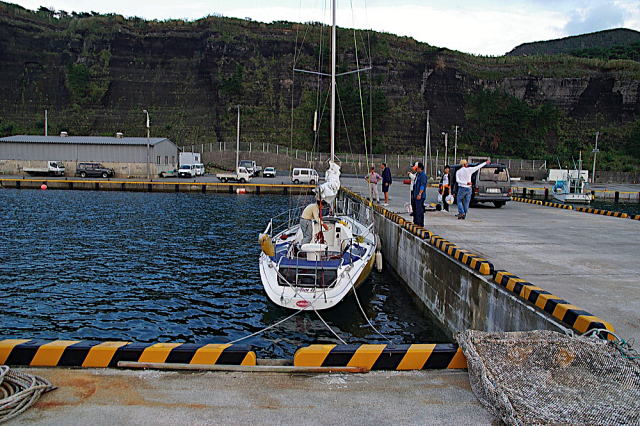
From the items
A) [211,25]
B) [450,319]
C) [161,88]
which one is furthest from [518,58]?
[450,319]

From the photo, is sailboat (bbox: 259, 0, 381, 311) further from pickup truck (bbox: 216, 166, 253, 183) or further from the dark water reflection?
pickup truck (bbox: 216, 166, 253, 183)

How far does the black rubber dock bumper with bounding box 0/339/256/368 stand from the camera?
6.02m

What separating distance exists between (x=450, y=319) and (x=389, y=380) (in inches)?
241

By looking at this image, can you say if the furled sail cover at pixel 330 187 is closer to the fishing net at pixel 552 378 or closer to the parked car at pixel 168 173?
the fishing net at pixel 552 378

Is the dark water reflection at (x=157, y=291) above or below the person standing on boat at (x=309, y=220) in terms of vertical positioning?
below

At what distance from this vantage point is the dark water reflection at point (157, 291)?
12.2 meters

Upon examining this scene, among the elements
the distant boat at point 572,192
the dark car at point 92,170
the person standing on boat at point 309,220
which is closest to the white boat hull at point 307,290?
the person standing on boat at point 309,220

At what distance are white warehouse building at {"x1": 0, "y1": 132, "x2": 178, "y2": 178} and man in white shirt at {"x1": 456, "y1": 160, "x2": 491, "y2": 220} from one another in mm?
46909

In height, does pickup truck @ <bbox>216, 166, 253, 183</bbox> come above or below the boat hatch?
above

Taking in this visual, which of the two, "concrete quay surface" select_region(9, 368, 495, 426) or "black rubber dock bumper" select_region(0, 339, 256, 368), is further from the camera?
"black rubber dock bumper" select_region(0, 339, 256, 368)

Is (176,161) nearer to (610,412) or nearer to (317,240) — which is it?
(317,240)

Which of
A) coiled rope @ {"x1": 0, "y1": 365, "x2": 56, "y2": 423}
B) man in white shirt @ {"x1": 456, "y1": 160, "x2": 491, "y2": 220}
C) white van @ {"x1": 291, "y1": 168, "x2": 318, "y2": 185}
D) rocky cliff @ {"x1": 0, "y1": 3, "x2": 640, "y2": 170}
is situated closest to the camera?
coiled rope @ {"x1": 0, "y1": 365, "x2": 56, "y2": 423}

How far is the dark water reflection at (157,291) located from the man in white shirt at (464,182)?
405 centimetres

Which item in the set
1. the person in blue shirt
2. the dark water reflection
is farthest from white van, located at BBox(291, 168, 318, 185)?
the person in blue shirt
